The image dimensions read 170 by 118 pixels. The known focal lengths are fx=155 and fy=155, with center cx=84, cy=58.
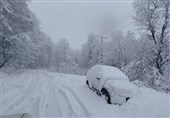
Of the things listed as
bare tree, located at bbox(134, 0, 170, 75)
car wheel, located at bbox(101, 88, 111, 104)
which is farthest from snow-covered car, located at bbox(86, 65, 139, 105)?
bare tree, located at bbox(134, 0, 170, 75)

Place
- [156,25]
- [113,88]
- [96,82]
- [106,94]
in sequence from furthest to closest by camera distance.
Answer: [156,25]
[96,82]
[106,94]
[113,88]

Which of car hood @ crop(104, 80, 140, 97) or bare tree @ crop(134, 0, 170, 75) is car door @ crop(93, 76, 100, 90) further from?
bare tree @ crop(134, 0, 170, 75)

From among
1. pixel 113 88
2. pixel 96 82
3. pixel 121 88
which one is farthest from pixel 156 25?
pixel 113 88

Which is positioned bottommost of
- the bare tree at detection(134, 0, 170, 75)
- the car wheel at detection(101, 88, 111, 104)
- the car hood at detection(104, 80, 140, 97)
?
the car wheel at detection(101, 88, 111, 104)

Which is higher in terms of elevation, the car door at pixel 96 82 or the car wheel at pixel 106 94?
the car door at pixel 96 82

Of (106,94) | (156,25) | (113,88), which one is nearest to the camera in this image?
(113,88)


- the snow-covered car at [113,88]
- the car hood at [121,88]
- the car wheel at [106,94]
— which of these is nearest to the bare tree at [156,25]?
the snow-covered car at [113,88]

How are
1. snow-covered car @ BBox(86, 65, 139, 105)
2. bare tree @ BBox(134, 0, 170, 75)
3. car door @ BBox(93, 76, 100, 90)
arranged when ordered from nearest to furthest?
snow-covered car @ BBox(86, 65, 139, 105) → car door @ BBox(93, 76, 100, 90) → bare tree @ BBox(134, 0, 170, 75)

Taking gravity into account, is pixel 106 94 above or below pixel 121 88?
below

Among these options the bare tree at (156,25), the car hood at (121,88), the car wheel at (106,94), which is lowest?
the car wheel at (106,94)

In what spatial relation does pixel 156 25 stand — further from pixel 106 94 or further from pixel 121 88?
pixel 106 94

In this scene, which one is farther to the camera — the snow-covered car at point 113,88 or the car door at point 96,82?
the car door at point 96,82

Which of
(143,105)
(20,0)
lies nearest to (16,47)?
(20,0)

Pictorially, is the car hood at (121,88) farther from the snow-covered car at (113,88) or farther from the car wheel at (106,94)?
the car wheel at (106,94)
